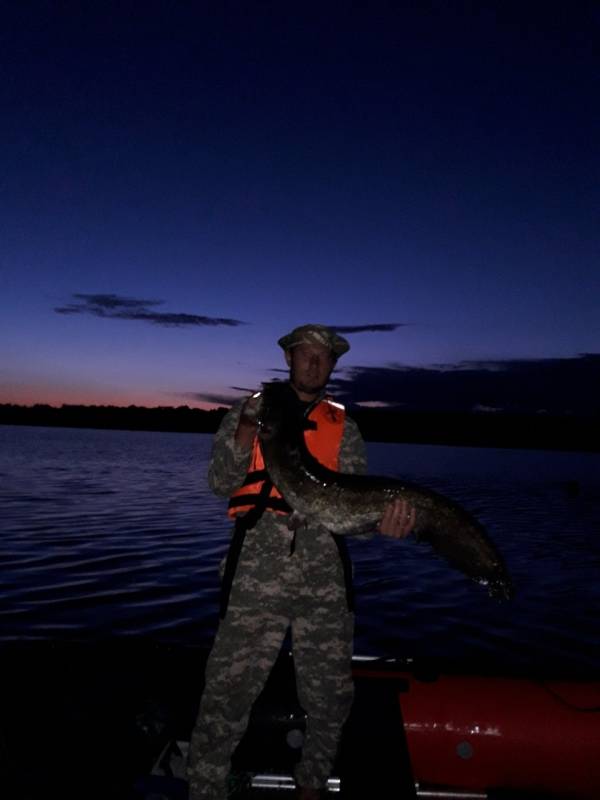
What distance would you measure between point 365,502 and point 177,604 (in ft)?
22.3

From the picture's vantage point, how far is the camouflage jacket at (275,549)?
11.4ft

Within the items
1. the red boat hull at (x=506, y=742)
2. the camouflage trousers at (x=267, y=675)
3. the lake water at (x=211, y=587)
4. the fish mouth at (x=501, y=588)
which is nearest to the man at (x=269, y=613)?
the camouflage trousers at (x=267, y=675)

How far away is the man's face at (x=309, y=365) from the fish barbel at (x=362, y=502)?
0.25m

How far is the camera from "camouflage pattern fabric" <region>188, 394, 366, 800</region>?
328 centimetres

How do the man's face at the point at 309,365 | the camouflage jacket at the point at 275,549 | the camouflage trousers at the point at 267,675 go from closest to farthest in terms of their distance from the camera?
the camouflage trousers at the point at 267,675
the camouflage jacket at the point at 275,549
the man's face at the point at 309,365

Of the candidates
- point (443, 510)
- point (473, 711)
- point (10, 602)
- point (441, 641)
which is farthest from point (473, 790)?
point (10, 602)

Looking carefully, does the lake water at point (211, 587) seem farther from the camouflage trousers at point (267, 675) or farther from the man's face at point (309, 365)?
the man's face at point (309, 365)

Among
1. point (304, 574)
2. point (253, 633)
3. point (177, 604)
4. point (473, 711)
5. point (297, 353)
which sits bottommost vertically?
point (177, 604)

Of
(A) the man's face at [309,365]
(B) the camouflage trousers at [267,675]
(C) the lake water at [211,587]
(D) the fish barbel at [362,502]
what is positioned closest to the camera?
(B) the camouflage trousers at [267,675]

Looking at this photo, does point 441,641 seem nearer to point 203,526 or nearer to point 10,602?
point 10,602

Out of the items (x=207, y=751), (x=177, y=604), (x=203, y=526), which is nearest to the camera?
(x=207, y=751)

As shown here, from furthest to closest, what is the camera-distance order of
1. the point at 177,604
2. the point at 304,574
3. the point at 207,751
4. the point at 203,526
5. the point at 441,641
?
1. the point at 203,526
2. the point at 177,604
3. the point at 441,641
4. the point at 304,574
5. the point at 207,751

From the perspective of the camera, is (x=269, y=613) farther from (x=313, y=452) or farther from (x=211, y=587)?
(x=211, y=587)

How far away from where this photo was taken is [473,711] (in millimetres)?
3934
